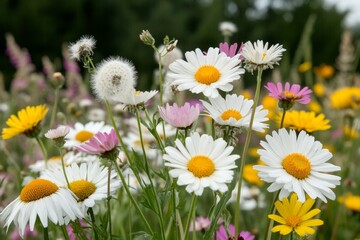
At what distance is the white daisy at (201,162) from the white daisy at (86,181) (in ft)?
0.65

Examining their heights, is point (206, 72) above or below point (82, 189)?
above

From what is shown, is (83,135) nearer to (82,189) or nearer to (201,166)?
(82,189)

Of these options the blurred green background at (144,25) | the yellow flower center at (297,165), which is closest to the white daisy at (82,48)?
the yellow flower center at (297,165)

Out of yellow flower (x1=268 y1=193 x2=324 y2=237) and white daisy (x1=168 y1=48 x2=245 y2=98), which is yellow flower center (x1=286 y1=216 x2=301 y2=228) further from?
white daisy (x1=168 y1=48 x2=245 y2=98)

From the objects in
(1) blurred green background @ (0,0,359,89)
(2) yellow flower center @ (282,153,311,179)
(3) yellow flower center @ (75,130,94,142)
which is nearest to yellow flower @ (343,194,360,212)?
(3) yellow flower center @ (75,130,94,142)

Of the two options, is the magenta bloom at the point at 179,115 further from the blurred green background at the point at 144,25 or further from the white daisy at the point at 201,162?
the blurred green background at the point at 144,25

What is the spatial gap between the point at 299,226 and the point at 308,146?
132mm

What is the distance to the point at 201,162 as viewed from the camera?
2.54 feet

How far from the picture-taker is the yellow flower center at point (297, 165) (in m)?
0.79

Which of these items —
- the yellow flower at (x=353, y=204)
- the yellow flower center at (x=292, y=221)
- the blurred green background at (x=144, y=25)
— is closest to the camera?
the yellow flower center at (x=292, y=221)

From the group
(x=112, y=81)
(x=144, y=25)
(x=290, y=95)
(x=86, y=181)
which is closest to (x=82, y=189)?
(x=86, y=181)

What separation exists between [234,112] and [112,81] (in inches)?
8.6

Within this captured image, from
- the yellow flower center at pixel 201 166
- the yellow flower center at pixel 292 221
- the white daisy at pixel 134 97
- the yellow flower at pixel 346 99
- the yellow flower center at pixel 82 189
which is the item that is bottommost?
the yellow flower center at pixel 82 189

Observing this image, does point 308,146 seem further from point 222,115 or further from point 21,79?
point 21,79
